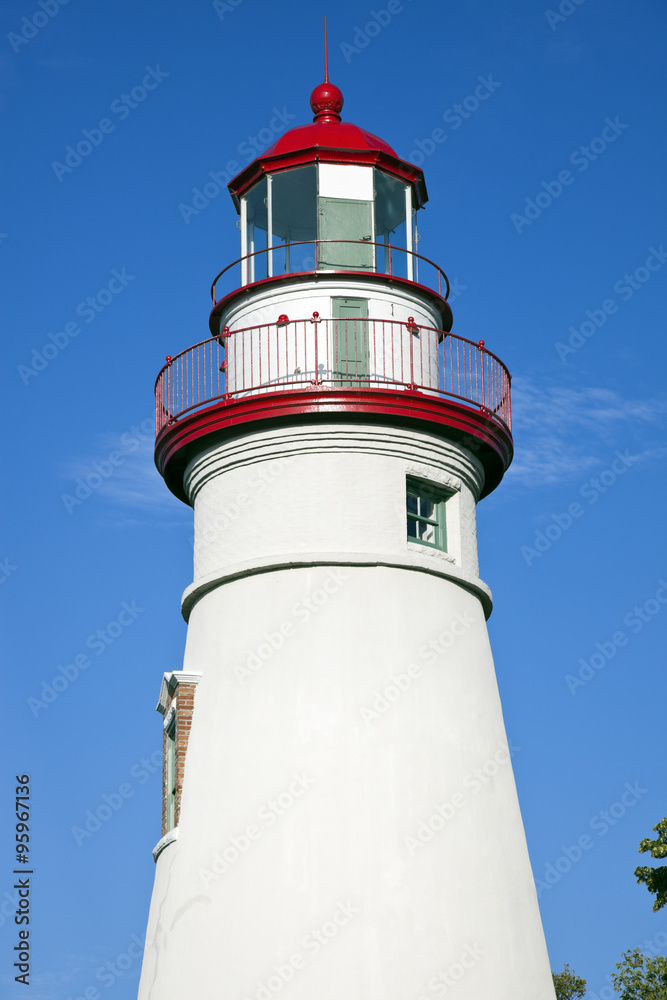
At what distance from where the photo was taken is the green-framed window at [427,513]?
16297 mm

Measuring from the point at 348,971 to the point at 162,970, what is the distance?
217 cm

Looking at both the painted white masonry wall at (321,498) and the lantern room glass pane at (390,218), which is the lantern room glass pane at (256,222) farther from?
the painted white masonry wall at (321,498)

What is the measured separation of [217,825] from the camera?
14.7 meters

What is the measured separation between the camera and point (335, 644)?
49.1 feet

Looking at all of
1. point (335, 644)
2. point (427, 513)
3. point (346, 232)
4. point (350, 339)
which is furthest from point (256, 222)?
point (335, 644)

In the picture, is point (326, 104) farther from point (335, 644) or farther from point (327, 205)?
point (335, 644)

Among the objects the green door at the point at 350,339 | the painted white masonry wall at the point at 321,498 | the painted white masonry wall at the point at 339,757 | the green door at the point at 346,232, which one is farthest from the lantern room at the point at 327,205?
the painted white masonry wall at the point at 339,757

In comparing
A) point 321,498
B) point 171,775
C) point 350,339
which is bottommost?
point 171,775

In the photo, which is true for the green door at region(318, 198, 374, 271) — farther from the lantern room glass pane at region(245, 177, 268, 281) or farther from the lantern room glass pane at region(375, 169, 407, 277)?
the lantern room glass pane at region(245, 177, 268, 281)

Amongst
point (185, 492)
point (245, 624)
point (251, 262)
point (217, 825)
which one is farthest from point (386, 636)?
point (251, 262)

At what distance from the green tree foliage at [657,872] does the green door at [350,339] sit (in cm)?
746

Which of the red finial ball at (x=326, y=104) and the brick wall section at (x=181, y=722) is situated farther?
the red finial ball at (x=326, y=104)

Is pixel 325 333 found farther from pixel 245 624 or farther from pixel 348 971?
pixel 348 971

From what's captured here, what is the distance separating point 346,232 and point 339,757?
651cm
